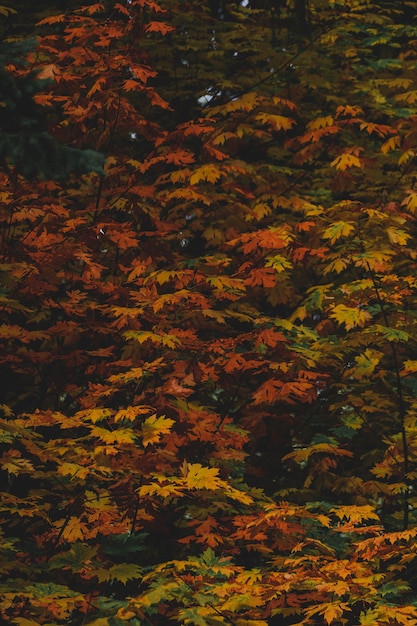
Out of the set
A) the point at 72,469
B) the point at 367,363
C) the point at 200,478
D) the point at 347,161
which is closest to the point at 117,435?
the point at 72,469

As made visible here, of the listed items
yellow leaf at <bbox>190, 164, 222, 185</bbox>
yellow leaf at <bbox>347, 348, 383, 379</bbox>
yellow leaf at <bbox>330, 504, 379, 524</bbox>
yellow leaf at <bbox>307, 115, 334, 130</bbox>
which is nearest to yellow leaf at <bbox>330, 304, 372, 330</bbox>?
yellow leaf at <bbox>347, 348, 383, 379</bbox>

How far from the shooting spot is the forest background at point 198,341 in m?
3.96

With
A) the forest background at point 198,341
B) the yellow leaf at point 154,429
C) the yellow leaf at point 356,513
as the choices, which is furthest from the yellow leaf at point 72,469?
the yellow leaf at point 356,513

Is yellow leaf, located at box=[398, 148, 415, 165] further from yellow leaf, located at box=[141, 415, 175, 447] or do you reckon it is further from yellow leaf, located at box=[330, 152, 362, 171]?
yellow leaf, located at box=[141, 415, 175, 447]

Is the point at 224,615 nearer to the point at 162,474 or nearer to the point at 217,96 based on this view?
the point at 162,474

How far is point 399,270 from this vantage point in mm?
6941

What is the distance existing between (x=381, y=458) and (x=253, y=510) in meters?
1.50

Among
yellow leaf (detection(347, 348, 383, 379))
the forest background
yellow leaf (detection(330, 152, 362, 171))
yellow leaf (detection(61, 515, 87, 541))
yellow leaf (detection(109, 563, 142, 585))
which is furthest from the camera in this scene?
yellow leaf (detection(330, 152, 362, 171))

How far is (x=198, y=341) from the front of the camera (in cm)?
516

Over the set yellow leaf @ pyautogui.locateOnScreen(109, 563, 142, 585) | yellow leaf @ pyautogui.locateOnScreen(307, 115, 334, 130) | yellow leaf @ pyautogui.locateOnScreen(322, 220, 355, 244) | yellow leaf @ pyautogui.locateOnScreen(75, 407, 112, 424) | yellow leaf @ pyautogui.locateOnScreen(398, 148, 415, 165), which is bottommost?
yellow leaf @ pyautogui.locateOnScreen(109, 563, 142, 585)

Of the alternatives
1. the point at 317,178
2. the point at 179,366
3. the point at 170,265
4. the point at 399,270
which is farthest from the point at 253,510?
the point at 317,178

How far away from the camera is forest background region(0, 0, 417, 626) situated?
396 cm

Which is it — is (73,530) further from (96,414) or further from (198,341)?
(198,341)

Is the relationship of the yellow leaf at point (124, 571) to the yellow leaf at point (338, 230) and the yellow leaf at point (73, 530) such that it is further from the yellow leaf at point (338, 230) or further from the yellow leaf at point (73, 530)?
the yellow leaf at point (338, 230)
